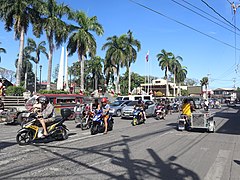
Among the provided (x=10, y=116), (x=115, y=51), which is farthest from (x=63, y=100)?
(x=115, y=51)

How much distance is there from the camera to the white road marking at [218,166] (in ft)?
18.0

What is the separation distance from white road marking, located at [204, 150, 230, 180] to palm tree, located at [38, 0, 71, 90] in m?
28.9

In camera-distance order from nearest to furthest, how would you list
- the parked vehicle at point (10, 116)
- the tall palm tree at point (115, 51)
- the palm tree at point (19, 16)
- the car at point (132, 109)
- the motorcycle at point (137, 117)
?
the parked vehicle at point (10, 116) → the motorcycle at point (137, 117) → the car at point (132, 109) → the palm tree at point (19, 16) → the tall palm tree at point (115, 51)

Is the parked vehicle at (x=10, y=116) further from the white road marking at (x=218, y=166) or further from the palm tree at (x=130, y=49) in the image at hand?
the palm tree at (x=130, y=49)

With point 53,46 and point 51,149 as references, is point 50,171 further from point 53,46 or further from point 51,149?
point 53,46

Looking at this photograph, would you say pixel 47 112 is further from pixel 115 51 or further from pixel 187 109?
pixel 115 51

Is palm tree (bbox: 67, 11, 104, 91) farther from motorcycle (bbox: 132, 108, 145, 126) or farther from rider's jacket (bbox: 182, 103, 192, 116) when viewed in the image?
rider's jacket (bbox: 182, 103, 192, 116)

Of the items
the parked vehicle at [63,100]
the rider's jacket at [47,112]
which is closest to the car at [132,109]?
the parked vehicle at [63,100]

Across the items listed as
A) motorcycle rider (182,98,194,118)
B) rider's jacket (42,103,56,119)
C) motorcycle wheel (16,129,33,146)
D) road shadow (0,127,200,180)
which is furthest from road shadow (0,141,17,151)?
motorcycle rider (182,98,194,118)

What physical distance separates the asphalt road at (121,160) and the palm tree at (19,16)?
22.2 m

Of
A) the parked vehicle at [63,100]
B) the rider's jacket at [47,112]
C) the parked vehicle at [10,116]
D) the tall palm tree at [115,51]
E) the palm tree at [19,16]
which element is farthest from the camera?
the tall palm tree at [115,51]

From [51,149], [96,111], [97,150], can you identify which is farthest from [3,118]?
[97,150]

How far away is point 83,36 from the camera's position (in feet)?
120

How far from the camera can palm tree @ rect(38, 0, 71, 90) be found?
1323 inches
